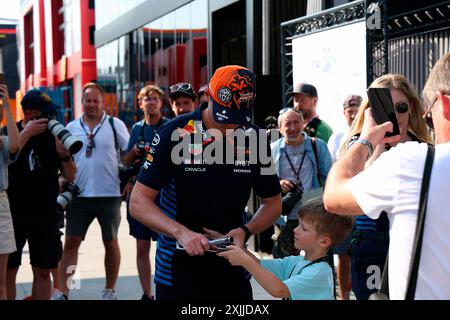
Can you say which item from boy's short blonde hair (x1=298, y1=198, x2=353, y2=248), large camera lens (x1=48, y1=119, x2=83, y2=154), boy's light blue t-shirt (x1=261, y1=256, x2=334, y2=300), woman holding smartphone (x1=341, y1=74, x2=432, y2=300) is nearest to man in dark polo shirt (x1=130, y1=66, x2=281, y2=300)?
boy's light blue t-shirt (x1=261, y1=256, x2=334, y2=300)

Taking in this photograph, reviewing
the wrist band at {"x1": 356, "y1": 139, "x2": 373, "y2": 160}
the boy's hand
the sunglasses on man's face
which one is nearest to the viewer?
the wrist band at {"x1": 356, "y1": 139, "x2": 373, "y2": 160}

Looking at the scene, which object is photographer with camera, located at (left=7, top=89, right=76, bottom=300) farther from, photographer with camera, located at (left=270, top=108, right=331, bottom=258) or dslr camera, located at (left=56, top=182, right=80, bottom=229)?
photographer with camera, located at (left=270, top=108, right=331, bottom=258)

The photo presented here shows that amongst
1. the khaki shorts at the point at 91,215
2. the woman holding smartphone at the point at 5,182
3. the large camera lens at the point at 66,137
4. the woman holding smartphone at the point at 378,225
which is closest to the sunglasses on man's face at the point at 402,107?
the woman holding smartphone at the point at 378,225

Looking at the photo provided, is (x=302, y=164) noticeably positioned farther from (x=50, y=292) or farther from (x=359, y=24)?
(x=50, y=292)

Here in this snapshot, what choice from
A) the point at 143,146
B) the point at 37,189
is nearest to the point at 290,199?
the point at 143,146

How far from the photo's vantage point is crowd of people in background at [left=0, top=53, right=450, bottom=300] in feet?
8.11

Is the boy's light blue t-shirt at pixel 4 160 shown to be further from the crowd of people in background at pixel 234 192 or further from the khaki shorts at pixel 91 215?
the khaki shorts at pixel 91 215

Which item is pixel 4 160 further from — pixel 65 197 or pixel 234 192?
pixel 234 192

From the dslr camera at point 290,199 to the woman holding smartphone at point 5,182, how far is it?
230cm

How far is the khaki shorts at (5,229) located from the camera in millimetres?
6270

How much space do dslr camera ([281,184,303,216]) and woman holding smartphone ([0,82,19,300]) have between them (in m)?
2.30

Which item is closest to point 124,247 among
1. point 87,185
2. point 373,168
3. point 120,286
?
point 120,286

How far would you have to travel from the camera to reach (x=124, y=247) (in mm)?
11938

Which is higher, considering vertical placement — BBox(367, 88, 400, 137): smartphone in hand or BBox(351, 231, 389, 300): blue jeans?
BBox(367, 88, 400, 137): smartphone in hand
